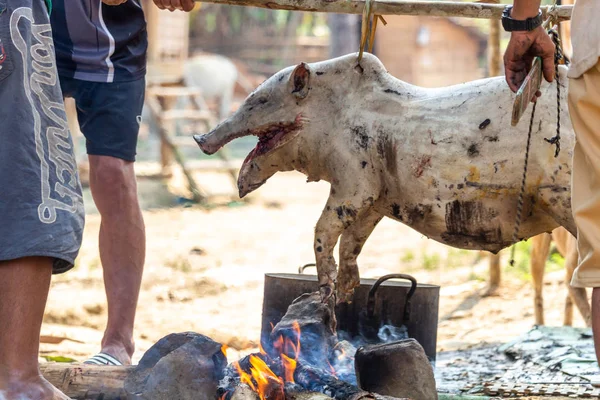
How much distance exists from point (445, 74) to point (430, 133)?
22.0 metres

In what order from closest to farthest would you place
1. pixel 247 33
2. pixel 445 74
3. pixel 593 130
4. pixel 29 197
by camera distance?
pixel 593 130 → pixel 29 197 → pixel 445 74 → pixel 247 33

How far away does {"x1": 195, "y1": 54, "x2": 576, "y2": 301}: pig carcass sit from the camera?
2.90 m

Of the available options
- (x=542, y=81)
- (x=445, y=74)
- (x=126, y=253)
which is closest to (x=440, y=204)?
(x=542, y=81)

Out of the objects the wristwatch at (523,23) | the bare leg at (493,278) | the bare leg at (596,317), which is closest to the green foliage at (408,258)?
the bare leg at (493,278)

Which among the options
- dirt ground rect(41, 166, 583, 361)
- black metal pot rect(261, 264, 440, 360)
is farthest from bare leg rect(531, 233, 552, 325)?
black metal pot rect(261, 264, 440, 360)

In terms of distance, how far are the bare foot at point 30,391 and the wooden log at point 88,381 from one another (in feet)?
1.22

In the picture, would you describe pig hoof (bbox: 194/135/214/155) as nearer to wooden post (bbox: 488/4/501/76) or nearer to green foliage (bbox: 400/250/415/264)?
wooden post (bbox: 488/4/501/76)

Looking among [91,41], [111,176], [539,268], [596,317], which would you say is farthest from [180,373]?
[539,268]

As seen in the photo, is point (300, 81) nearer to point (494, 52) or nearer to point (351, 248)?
point (351, 248)

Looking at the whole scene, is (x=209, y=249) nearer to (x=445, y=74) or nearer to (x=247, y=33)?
(x=445, y=74)

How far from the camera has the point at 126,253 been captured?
12.9 feet

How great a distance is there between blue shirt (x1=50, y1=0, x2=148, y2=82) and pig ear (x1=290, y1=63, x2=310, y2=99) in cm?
101

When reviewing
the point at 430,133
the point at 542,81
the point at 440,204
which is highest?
the point at 542,81

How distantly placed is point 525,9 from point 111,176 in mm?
1960
